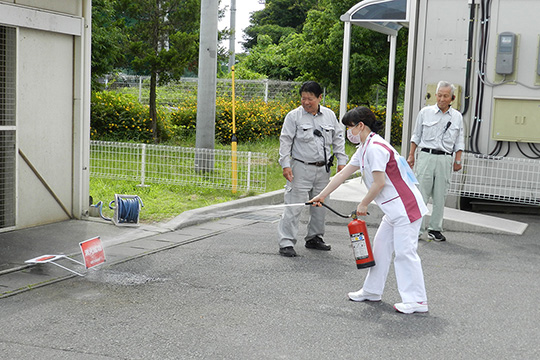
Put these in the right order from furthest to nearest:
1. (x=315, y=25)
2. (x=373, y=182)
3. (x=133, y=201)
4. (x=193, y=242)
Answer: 1. (x=315, y=25)
2. (x=133, y=201)
3. (x=193, y=242)
4. (x=373, y=182)

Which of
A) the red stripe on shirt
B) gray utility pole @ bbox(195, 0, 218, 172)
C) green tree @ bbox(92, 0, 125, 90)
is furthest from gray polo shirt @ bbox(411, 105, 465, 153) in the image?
green tree @ bbox(92, 0, 125, 90)

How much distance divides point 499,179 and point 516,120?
33.9 inches

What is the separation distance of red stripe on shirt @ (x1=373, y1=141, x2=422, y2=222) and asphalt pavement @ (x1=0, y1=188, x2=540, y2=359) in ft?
2.61

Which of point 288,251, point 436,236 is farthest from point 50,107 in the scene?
point 436,236

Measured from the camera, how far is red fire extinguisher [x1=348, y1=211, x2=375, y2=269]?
564 cm

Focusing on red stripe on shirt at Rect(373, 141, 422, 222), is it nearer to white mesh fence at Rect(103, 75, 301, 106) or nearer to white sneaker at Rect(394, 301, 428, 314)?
white sneaker at Rect(394, 301, 428, 314)

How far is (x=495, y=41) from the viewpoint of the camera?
997cm

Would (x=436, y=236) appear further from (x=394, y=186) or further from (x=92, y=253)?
(x=92, y=253)

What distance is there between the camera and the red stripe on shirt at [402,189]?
5.46m

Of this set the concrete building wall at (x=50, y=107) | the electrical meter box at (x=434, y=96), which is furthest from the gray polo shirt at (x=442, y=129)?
the concrete building wall at (x=50, y=107)

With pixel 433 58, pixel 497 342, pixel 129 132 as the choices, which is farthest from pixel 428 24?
pixel 129 132

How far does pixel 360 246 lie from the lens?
5.65 metres

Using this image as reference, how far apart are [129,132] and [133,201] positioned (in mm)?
9602

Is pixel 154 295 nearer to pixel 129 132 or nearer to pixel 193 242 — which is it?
pixel 193 242
